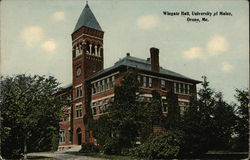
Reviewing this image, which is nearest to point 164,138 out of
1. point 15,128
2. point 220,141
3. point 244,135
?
point 220,141

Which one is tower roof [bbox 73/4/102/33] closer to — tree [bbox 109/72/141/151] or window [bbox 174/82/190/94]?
window [bbox 174/82/190/94]

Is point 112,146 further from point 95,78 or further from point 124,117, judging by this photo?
point 95,78

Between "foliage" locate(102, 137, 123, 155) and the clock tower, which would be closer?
"foliage" locate(102, 137, 123, 155)

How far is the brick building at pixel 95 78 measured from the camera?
40938mm

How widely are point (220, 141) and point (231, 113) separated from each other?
238 cm

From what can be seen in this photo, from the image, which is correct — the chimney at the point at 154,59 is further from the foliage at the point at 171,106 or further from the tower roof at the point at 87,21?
the tower roof at the point at 87,21

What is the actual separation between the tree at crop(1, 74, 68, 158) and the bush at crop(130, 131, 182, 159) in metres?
7.57

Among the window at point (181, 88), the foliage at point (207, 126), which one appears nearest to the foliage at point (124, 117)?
the foliage at point (207, 126)

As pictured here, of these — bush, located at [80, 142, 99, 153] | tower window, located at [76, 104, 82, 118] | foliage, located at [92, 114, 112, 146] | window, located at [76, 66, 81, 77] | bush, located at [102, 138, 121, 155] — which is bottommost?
bush, located at [80, 142, 99, 153]

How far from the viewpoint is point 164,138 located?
24.5 metres

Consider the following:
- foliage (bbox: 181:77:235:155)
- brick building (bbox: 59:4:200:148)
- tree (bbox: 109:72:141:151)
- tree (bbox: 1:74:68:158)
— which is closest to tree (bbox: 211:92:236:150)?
foliage (bbox: 181:77:235:155)

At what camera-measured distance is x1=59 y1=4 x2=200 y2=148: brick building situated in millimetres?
40938

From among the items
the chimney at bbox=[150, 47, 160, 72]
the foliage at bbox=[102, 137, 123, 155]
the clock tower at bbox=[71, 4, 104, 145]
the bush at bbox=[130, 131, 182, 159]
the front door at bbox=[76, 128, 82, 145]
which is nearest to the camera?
the bush at bbox=[130, 131, 182, 159]

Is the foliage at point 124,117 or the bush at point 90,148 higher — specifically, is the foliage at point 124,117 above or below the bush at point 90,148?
above
